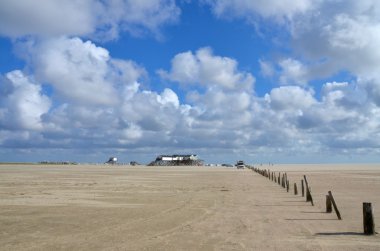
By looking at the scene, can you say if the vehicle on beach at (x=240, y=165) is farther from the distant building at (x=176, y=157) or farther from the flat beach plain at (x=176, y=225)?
the flat beach plain at (x=176, y=225)

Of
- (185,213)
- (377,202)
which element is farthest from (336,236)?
(377,202)

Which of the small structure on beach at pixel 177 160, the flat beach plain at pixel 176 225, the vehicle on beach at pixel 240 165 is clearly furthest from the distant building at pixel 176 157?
the flat beach plain at pixel 176 225

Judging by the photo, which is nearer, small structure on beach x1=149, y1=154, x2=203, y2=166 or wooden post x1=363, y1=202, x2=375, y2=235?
wooden post x1=363, y1=202, x2=375, y2=235

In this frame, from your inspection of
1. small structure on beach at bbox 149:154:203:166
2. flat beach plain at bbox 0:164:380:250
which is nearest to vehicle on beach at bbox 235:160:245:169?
small structure on beach at bbox 149:154:203:166

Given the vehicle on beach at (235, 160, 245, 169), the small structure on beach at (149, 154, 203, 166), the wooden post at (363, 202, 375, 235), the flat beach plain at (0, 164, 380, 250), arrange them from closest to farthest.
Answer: the flat beach plain at (0, 164, 380, 250) → the wooden post at (363, 202, 375, 235) → the vehicle on beach at (235, 160, 245, 169) → the small structure on beach at (149, 154, 203, 166)

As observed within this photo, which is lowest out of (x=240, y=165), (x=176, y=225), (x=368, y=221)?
(x=176, y=225)

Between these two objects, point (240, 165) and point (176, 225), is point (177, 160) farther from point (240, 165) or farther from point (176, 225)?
point (176, 225)

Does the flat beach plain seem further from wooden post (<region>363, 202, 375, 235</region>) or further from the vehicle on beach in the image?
the vehicle on beach

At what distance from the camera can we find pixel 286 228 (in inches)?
557

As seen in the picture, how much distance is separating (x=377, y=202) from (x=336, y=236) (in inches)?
429

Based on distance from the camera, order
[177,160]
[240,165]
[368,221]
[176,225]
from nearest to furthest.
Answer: [368,221] < [176,225] < [240,165] < [177,160]

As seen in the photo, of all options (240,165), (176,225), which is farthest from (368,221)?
(240,165)

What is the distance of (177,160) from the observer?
6216 inches

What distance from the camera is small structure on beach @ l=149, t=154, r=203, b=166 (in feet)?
518
